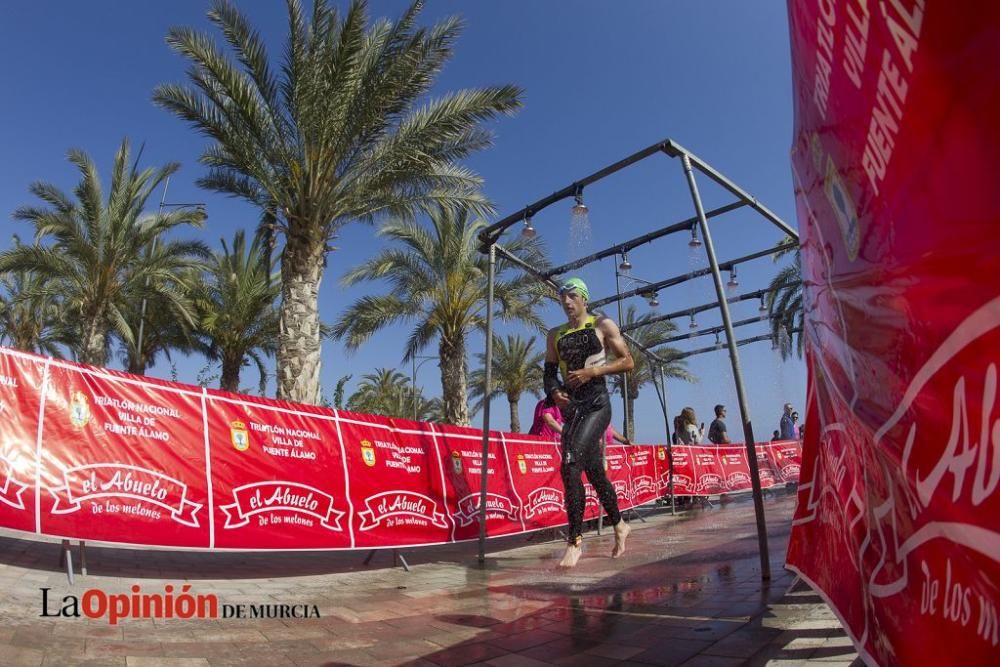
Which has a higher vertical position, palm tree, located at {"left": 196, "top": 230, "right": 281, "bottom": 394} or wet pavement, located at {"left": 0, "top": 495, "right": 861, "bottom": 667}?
palm tree, located at {"left": 196, "top": 230, "right": 281, "bottom": 394}

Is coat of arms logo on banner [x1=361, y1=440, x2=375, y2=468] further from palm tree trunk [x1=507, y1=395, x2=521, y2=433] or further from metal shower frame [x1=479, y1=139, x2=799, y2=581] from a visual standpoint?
palm tree trunk [x1=507, y1=395, x2=521, y2=433]

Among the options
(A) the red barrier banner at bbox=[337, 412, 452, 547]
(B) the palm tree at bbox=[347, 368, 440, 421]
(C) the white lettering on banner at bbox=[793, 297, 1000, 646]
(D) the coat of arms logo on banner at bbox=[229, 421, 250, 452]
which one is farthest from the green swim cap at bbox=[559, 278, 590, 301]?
(B) the palm tree at bbox=[347, 368, 440, 421]

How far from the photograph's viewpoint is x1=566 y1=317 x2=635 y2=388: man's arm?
412cm

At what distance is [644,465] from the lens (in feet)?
32.7

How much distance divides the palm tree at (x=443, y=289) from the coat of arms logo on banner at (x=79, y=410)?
41.0 feet

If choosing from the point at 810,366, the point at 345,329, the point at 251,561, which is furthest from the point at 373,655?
the point at 345,329

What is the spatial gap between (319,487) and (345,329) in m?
12.9

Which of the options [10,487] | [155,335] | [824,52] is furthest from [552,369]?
[155,335]

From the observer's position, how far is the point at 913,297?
3.13ft

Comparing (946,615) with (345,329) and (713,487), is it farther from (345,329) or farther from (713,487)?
(345,329)

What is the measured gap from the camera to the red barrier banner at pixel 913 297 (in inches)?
30.5

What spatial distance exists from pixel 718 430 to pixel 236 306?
1561cm

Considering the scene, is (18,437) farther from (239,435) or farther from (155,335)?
(155,335)

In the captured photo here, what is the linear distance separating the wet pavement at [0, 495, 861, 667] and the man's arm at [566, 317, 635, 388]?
138 cm
